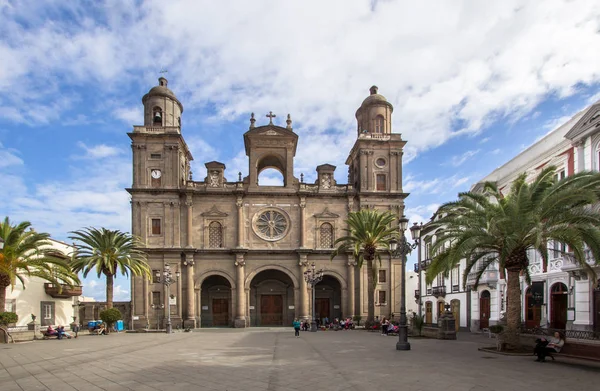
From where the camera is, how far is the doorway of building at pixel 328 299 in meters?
48.9

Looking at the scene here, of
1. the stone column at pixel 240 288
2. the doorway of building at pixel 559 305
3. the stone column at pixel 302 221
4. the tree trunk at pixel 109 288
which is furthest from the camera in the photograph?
the stone column at pixel 302 221

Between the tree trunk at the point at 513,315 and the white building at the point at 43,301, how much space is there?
29105 mm

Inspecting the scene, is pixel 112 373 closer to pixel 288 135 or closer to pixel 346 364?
pixel 346 364

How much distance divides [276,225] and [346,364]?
104ft

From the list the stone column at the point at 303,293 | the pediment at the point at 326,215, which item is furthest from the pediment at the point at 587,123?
the stone column at the point at 303,293

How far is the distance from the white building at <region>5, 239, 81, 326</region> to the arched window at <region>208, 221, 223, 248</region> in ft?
41.3

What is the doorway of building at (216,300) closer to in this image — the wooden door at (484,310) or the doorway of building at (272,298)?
the doorway of building at (272,298)

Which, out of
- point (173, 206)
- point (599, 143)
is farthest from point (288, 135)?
point (599, 143)

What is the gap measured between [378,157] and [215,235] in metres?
18.1

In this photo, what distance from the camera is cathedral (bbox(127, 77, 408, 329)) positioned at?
4522 cm

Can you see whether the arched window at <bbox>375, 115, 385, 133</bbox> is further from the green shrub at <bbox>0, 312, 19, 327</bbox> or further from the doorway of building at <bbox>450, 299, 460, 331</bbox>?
the green shrub at <bbox>0, 312, 19, 327</bbox>

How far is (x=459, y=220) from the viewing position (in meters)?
20.9

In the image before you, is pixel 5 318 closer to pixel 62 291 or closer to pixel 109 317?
pixel 109 317

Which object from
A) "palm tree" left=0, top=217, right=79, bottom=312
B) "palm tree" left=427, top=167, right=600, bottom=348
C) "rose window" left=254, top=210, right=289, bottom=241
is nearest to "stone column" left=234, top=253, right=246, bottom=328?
"rose window" left=254, top=210, right=289, bottom=241
